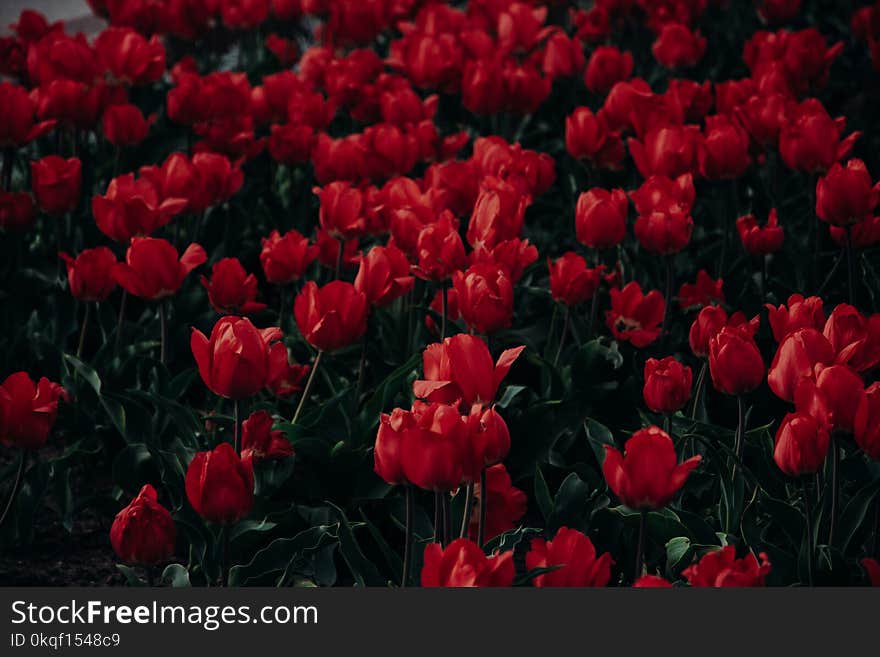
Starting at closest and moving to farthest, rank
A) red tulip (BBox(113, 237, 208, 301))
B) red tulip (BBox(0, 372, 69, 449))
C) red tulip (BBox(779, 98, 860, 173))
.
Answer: red tulip (BBox(0, 372, 69, 449)) → red tulip (BBox(113, 237, 208, 301)) → red tulip (BBox(779, 98, 860, 173))

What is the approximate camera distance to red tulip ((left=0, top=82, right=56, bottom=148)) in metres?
3.29

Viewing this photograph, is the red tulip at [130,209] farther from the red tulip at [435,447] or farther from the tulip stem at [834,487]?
the tulip stem at [834,487]

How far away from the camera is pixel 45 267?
349 centimetres

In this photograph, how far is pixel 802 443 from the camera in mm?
1757

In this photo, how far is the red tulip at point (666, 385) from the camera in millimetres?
2041

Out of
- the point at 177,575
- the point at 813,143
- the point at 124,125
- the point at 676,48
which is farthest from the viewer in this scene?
the point at 676,48

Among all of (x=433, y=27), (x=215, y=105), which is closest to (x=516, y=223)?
(x=215, y=105)

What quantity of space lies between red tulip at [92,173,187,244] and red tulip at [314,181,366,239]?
0.35 meters

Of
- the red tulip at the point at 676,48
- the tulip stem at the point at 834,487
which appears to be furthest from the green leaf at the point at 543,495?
the red tulip at the point at 676,48

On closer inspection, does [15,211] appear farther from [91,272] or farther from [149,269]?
[149,269]

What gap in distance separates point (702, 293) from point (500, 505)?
1097mm

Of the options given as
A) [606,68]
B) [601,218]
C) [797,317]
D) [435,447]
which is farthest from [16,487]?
[606,68]

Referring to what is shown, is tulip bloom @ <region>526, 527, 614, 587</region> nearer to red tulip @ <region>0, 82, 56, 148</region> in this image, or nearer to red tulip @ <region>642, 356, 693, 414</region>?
red tulip @ <region>642, 356, 693, 414</region>

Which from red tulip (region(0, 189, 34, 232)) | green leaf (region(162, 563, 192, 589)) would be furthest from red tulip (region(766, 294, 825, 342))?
red tulip (region(0, 189, 34, 232))
